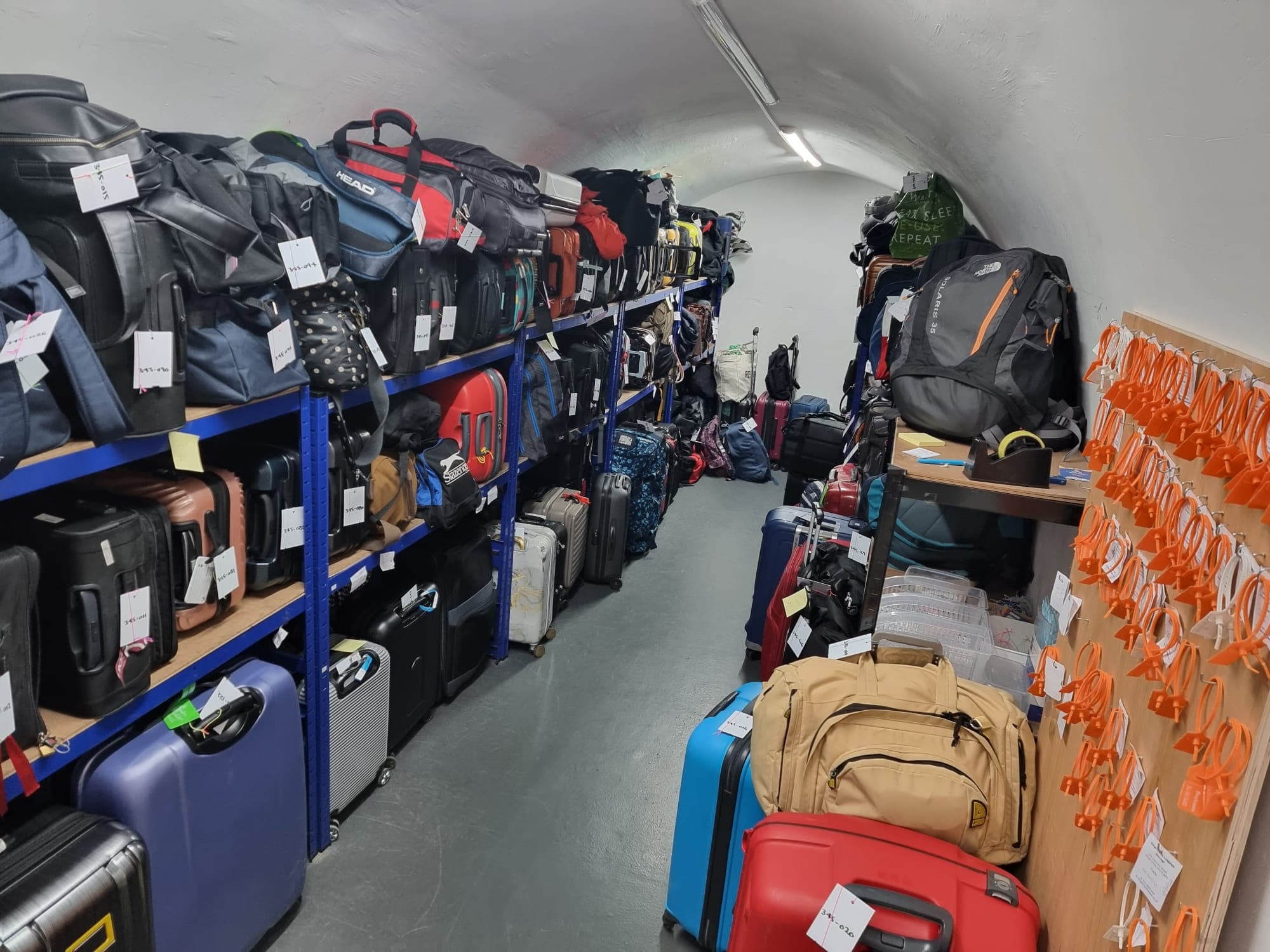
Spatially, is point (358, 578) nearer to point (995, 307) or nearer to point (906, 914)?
point (906, 914)

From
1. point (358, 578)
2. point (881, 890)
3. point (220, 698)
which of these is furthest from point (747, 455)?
point (881, 890)

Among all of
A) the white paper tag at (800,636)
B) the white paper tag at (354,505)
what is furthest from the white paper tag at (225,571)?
the white paper tag at (800,636)

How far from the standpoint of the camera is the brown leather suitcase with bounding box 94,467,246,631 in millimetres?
1968

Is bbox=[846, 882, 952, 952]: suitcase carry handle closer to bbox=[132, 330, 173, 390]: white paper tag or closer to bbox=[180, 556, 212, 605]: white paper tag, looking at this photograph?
bbox=[180, 556, 212, 605]: white paper tag

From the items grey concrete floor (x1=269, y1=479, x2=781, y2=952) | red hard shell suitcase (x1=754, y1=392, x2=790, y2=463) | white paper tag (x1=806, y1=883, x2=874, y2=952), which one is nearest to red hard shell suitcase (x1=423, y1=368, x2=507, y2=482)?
grey concrete floor (x1=269, y1=479, x2=781, y2=952)

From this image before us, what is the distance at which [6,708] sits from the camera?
1547 millimetres

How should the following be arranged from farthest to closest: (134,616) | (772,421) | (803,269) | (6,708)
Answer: (803,269)
(772,421)
(134,616)
(6,708)

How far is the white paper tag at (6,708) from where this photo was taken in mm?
1538

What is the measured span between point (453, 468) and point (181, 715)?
4.25 feet

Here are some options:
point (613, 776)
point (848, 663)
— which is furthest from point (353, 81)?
point (613, 776)

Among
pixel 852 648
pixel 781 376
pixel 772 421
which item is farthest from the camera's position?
pixel 781 376

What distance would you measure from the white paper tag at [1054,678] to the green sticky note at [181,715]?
1.94 meters

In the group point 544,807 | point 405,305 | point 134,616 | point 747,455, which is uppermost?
point 405,305

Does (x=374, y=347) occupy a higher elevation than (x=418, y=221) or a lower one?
lower
